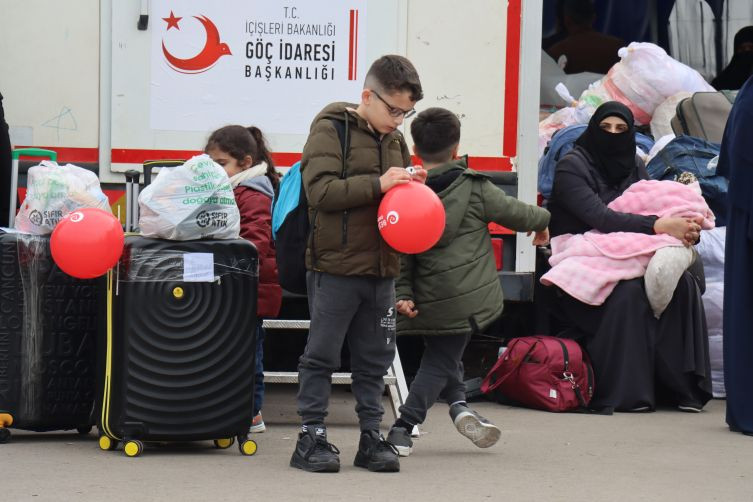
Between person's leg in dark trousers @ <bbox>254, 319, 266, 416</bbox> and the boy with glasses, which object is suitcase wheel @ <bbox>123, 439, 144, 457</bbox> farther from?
person's leg in dark trousers @ <bbox>254, 319, 266, 416</bbox>

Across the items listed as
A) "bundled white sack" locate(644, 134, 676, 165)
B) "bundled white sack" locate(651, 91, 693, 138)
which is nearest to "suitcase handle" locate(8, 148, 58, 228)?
"bundled white sack" locate(644, 134, 676, 165)

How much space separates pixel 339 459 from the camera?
5277mm

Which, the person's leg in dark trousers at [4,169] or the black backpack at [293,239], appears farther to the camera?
the person's leg in dark trousers at [4,169]

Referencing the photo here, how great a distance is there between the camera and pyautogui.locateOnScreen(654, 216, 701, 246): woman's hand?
23.6 ft

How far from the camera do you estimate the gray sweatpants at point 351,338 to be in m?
5.05

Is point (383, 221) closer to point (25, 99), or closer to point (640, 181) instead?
point (25, 99)

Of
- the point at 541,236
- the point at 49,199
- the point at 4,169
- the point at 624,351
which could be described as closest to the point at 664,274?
the point at 624,351

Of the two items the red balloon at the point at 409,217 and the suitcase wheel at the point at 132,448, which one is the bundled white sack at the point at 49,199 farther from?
the red balloon at the point at 409,217

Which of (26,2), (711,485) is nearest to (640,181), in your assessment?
(711,485)

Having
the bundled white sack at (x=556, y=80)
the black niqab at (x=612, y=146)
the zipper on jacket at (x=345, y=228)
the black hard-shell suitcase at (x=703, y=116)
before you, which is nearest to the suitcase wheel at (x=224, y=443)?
the zipper on jacket at (x=345, y=228)

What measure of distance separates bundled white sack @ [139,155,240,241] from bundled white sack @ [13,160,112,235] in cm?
40

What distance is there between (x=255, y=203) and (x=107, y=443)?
1.25 metres

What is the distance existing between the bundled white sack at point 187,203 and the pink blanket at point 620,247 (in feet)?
8.27

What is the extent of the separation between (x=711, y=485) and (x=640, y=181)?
2.89m
